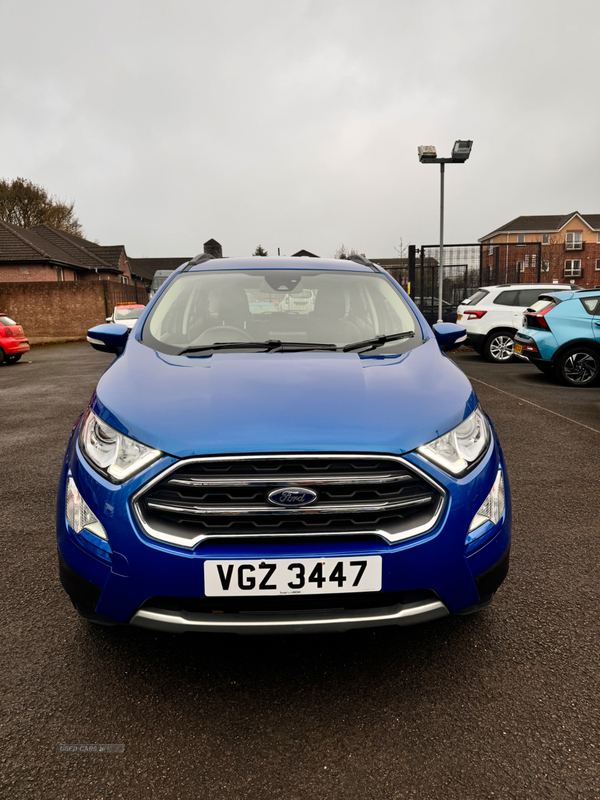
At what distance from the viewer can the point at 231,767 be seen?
6.05ft

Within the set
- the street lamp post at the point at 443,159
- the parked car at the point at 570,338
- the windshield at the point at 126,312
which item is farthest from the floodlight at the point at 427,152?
the windshield at the point at 126,312

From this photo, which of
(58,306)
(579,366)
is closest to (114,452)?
(579,366)

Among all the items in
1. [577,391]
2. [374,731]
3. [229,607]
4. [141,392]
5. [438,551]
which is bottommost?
[577,391]

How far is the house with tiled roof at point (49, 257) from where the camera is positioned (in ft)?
124

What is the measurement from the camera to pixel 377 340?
307 centimetres

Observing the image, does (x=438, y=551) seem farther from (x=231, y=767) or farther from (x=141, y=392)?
(x=141, y=392)

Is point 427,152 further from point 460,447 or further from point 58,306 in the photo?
point 58,306

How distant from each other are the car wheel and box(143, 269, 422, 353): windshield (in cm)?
736

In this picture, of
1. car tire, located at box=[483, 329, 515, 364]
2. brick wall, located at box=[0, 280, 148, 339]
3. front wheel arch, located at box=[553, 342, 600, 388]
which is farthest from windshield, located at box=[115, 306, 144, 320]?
front wheel arch, located at box=[553, 342, 600, 388]

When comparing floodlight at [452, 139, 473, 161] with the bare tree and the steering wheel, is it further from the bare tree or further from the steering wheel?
the bare tree

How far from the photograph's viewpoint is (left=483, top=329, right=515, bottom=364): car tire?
13852 millimetres

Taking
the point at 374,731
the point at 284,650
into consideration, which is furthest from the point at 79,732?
the point at 374,731

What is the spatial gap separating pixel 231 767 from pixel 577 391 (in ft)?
30.0

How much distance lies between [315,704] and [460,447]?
1033mm
